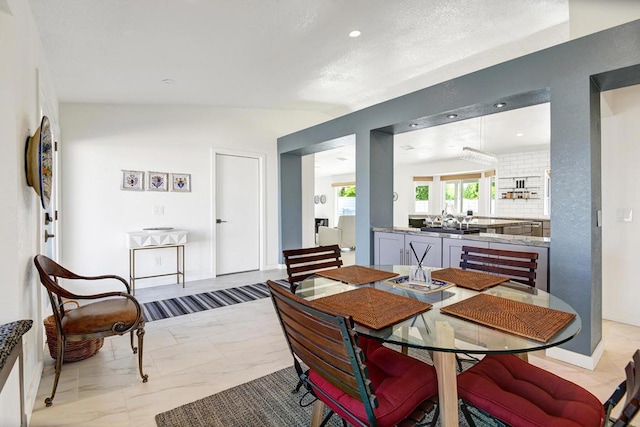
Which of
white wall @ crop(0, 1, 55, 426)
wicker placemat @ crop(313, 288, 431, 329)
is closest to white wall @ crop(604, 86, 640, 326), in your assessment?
wicker placemat @ crop(313, 288, 431, 329)

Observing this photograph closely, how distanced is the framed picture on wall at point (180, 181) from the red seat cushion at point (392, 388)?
406cm

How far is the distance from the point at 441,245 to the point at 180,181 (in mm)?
3670

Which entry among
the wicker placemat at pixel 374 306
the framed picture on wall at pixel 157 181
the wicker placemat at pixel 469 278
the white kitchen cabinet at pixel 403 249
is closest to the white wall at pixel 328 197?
the framed picture on wall at pixel 157 181

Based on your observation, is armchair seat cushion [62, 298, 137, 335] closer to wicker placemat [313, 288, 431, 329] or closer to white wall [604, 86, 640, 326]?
wicker placemat [313, 288, 431, 329]

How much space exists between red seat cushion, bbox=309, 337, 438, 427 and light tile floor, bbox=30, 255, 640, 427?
3.69 feet

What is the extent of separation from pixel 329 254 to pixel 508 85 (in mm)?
1980

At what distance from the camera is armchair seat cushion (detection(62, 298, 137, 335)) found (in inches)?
79.6

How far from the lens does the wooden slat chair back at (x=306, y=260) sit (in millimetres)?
2346

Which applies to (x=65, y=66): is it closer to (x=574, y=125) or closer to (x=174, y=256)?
(x=174, y=256)

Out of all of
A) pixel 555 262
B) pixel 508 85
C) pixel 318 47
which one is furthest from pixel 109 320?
pixel 508 85

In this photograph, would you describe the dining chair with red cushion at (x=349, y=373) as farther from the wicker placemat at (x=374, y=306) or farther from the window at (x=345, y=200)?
the window at (x=345, y=200)

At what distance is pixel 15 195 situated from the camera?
1.67m

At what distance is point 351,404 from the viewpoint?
1200 millimetres

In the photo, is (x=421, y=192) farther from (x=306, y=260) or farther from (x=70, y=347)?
(x=70, y=347)
